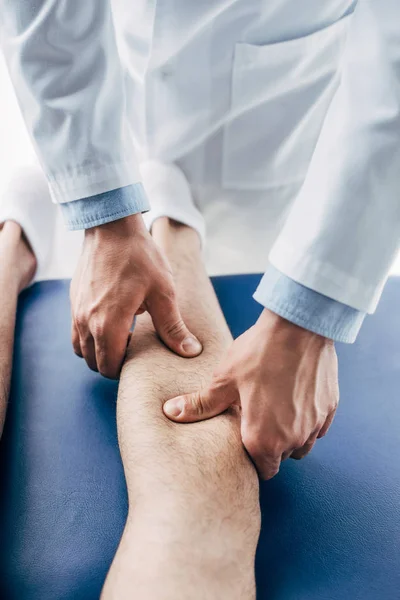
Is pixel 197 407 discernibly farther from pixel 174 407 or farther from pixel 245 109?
pixel 245 109

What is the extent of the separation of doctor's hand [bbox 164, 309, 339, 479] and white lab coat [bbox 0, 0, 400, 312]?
0.09 metres

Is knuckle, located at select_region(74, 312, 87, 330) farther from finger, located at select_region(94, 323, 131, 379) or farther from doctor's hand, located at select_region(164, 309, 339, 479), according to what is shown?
doctor's hand, located at select_region(164, 309, 339, 479)

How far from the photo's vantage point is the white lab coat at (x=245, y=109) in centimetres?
71

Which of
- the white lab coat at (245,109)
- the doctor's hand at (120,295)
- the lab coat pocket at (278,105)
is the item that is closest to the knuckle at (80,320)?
the doctor's hand at (120,295)

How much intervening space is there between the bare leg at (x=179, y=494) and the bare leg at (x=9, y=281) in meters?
0.24

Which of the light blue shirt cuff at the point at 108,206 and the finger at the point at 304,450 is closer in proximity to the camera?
the finger at the point at 304,450

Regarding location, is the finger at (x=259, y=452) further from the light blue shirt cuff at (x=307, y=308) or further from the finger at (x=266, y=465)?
the light blue shirt cuff at (x=307, y=308)

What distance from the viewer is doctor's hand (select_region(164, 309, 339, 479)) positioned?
2.39 ft

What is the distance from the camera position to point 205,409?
31.9 inches

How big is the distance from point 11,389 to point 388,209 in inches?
29.5

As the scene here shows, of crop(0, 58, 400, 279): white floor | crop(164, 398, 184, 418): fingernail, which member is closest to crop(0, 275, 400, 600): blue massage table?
crop(164, 398, 184, 418): fingernail

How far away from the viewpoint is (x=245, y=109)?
1325 millimetres

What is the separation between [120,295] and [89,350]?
13cm

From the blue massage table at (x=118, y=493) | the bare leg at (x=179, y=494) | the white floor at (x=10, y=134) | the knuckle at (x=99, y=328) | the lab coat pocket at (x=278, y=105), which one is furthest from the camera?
the white floor at (x=10, y=134)
